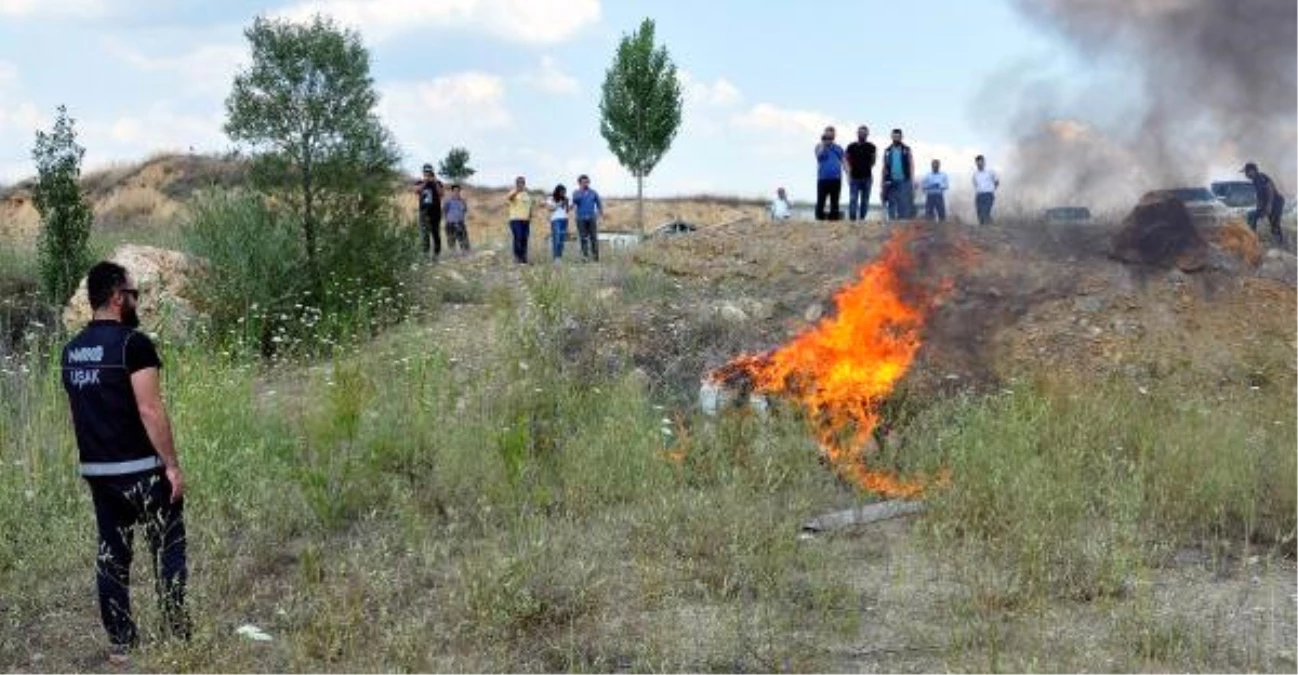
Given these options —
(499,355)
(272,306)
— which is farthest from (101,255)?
(499,355)

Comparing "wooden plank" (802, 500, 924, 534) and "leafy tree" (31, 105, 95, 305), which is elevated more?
"leafy tree" (31, 105, 95, 305)

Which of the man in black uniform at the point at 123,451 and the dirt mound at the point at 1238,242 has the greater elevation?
the dirt mound at the point at 1238,242

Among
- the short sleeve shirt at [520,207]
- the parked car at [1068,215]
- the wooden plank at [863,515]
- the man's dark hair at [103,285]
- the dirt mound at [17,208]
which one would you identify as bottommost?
the wooden plank at [863,515]

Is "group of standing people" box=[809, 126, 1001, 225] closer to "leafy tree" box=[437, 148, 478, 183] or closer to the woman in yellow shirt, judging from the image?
the woman in yellow shirt

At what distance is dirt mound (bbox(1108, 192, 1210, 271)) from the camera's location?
11.6m

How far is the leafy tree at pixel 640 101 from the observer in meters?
23.9

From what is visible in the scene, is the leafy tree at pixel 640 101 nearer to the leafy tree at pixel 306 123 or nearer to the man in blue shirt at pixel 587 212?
the man in blue shirt at pixel 587 212

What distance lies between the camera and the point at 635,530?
6.59 m

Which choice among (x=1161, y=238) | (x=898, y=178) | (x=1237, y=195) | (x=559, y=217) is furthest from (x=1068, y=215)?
(x=559, y=217)

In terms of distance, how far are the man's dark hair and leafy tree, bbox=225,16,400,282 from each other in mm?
9673

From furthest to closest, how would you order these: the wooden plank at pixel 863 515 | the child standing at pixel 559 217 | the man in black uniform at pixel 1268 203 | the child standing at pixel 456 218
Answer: the child standing at pixel 456 218 → the child standing at pixel 559 217 → the man in black uniform at pixel 1268 203 → the wooden plank at pixel 863 515

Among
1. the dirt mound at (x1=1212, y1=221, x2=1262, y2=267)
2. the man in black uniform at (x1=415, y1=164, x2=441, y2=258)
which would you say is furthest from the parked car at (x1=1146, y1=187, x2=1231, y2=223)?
the man in black uniform at (x1=415, y1=164, x2=441, y2=258)

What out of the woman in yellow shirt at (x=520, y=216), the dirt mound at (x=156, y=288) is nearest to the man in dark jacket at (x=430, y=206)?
the woman in yellow shirt at (x=520, y=216)

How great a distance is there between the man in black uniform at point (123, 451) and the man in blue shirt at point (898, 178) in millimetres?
12063
